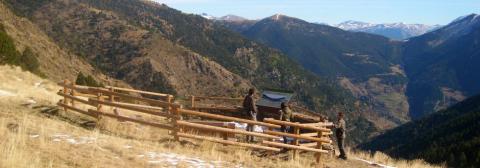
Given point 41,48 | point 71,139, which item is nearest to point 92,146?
point 71,139

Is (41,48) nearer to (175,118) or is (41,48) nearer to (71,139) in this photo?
(175,118)

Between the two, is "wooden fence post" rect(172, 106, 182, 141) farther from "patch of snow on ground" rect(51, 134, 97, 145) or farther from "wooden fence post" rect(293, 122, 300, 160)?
"wooden fence post" rect(293, 122, 300, 160)

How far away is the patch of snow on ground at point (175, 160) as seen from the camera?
12.7 metres

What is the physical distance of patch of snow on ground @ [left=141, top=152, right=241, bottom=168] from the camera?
1274 cm

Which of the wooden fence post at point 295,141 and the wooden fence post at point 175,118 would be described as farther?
the wooden fence post at point 295,141

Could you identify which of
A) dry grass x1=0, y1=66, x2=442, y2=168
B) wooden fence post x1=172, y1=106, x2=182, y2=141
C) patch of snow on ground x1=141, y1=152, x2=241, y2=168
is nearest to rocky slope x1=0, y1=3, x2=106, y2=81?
dry grass x1=0, y1=66, x2=442, y2=168

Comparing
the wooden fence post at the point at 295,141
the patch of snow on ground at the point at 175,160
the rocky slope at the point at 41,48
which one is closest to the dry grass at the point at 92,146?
the patch of snow on ground at the point at 175,160

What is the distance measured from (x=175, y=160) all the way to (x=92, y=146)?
1.98 metres

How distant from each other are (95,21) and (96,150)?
187850 mm

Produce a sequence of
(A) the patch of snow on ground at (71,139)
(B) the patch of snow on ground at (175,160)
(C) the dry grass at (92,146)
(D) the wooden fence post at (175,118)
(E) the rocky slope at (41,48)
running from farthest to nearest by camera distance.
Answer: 1. (E) the rocky slope at (41,48)
2. (D) the wooden fence post at (175,118)
3. (A) the patch of snow on ground at (71,139)
4. (B) the patch of snow on ground at (175,160)
5. (C) the dry grass at (92,146)

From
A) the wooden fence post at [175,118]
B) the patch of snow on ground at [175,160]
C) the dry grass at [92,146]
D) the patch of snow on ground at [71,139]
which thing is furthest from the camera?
the wooden fence post at [175,118]

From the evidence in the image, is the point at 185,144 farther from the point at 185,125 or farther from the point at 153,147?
the point at 153,147

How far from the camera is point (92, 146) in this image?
13.0m

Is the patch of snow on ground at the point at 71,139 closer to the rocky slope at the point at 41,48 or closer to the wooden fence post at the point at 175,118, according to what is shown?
the wooden fence post at the point at 175,118
